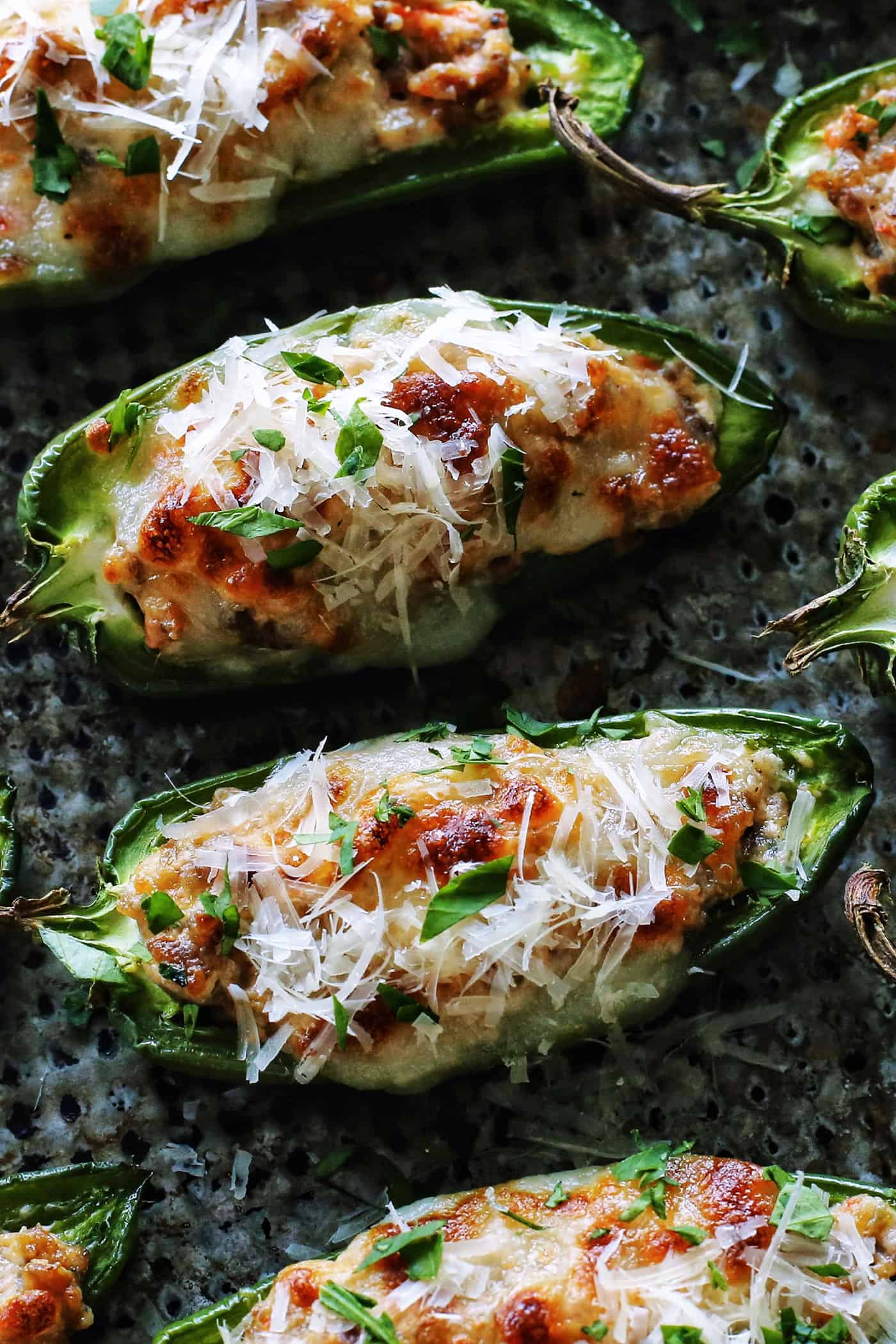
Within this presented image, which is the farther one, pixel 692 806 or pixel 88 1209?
pixel 88 1209

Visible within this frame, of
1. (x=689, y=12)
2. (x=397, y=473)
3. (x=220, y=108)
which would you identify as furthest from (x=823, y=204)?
(x=220, y=108)

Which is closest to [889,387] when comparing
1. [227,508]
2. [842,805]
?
[842,805]

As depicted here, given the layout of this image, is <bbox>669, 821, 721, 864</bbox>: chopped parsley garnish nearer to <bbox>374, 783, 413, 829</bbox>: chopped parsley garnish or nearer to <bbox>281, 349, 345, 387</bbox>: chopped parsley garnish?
<bbox>374, 783, 413, 829</bbox>: chopped parsley garnish

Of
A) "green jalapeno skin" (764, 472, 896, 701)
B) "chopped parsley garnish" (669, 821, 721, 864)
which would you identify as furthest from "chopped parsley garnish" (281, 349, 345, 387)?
"chopped parsley garnish" (669, 821, 721, 864)

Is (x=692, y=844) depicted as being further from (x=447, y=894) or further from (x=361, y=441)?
(x=361, y=441)

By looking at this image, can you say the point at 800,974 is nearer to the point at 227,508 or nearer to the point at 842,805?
the point at 842,805
